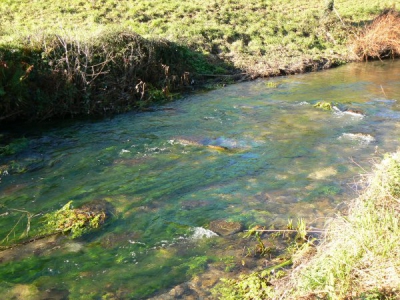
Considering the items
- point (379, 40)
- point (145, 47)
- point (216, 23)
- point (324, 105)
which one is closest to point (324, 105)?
point (324, 105)

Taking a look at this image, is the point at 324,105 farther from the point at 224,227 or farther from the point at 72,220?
the point at 72,220

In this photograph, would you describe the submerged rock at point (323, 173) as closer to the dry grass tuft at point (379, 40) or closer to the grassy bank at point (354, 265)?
the grassy bank at point (354, 265)

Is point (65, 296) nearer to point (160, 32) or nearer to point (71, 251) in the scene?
point (71, 251)

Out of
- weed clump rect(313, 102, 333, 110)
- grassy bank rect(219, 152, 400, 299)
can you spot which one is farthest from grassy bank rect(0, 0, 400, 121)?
grassy bank rect(219, 152, 400, 299)

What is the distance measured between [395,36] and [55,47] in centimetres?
1889

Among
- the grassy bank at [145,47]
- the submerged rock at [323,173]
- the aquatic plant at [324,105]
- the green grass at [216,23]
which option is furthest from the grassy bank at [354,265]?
the green grass at [216,23]

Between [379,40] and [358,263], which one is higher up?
[379,40]

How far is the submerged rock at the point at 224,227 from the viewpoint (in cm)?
683

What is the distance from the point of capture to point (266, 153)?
34.0ft

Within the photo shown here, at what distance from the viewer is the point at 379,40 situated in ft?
77.5

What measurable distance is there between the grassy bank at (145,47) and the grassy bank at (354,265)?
10123mm

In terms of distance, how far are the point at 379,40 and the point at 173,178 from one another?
63.8ft

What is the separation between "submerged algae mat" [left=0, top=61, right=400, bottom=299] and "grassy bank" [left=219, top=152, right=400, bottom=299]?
3.25 ft

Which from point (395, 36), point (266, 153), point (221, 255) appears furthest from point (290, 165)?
point (395, 36)
